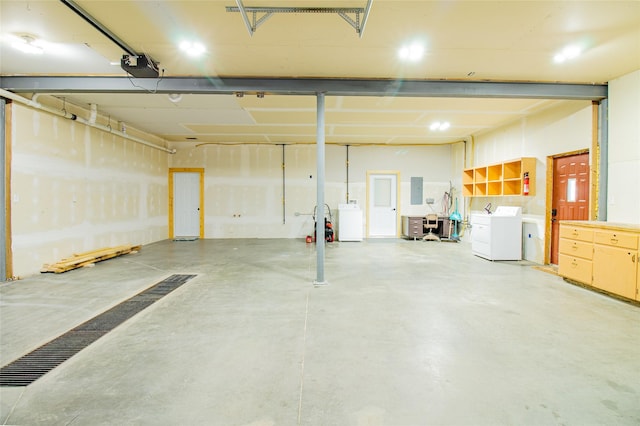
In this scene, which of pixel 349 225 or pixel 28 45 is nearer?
pixel 28 45

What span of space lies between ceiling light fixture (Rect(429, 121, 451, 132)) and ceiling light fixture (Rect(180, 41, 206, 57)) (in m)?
4.83

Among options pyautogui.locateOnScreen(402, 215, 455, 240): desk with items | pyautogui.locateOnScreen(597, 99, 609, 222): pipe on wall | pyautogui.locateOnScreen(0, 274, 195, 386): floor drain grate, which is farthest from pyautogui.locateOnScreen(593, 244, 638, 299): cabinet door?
pyautogui.locateOnScreen(0, 274, 195, 386): floor drain grate

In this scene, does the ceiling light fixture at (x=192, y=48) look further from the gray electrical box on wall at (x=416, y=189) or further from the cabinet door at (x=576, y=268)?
the gray electrical box on wall at (x=416, y=189)

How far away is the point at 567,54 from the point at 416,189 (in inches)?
218

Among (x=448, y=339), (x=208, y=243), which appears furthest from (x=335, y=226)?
(x=448, y=339)

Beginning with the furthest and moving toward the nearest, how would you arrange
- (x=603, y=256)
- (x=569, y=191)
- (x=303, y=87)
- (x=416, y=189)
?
(x=416, y=189)
(x=569, y=191)
(x=303, y=87)
(x=603, y=256)

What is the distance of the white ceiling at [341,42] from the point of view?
2.58m

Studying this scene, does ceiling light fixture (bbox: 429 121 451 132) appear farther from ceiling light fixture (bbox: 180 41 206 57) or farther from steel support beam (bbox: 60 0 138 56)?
steel support beam (bbox: 60 0 138 56)

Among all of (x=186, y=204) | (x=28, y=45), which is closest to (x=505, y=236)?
(x=28, y=45)

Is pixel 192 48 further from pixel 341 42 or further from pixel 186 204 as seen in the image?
pixel 186 204

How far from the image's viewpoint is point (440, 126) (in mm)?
6609

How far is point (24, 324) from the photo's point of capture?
107 inches

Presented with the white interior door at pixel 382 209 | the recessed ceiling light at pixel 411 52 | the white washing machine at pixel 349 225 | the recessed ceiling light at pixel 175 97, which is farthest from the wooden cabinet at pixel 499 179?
the recessed ceiling light at pixel 175 97

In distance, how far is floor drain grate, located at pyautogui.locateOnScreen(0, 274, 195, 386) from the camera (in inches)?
76.3
